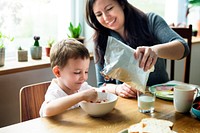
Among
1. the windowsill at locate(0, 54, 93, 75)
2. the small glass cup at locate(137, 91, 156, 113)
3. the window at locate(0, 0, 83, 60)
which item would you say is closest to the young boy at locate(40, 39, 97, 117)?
the small glass cup at locate(137, 91, 156, 113)

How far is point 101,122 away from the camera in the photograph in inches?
43.2

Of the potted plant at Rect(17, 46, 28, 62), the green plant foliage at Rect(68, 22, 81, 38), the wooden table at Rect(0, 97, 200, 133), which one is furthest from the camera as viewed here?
the green plant foliage at Rect(68, 22, 81, 38)

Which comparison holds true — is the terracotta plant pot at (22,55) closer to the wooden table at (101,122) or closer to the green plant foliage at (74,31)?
the green plant foliage at (74,31)

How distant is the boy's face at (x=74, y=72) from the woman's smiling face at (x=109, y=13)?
0.40 metres

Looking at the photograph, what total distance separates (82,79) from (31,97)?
27cm

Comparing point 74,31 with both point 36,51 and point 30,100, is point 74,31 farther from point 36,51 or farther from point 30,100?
point 30,100

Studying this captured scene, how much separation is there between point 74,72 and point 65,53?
95mm

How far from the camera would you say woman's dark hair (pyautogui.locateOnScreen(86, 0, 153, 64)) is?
172cm

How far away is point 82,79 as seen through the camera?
1.31 m

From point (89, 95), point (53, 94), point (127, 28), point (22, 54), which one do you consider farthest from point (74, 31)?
point (89, 95)

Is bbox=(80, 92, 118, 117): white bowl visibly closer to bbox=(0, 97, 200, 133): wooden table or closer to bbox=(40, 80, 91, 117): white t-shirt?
bbox=(0, 97, 200, 133): wooden table

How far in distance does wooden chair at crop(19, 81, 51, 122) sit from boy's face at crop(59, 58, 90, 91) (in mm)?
171

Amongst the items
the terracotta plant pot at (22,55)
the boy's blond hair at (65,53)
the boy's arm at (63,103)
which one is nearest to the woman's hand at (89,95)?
the boy's arm at (63,103)

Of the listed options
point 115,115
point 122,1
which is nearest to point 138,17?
point 122,1
